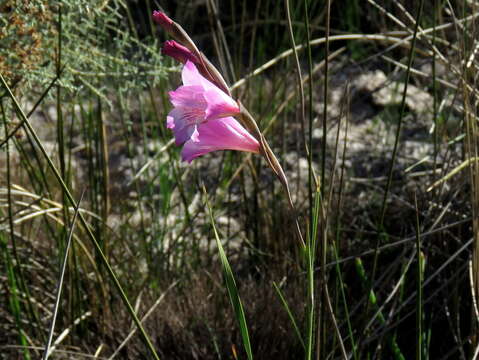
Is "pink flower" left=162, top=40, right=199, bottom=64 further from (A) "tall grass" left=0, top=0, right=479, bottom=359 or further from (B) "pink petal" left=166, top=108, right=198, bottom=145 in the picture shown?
(A) "tall grass" left=0, top=0, right=479, bottom=359

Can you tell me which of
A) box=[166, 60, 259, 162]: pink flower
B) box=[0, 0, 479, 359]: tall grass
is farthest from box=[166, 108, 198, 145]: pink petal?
box=[0, 0, 479, 359]: tall grass

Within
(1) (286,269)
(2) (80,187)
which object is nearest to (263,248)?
(1) (286,269)

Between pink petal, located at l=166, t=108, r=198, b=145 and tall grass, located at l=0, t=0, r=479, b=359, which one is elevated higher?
pink petal, located at l=166, t=108, r=198, b=145

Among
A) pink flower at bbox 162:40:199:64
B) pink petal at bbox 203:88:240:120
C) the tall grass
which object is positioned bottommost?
the tall grass

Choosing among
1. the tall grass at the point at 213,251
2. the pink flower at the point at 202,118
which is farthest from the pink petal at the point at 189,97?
the tall grass at the point at 213,251

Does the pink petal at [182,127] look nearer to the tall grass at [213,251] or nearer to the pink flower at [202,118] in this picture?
the pink flower at [202,118]

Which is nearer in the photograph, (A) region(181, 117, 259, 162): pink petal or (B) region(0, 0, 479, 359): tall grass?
(A) region(181, 117, 259, 162): pink petal

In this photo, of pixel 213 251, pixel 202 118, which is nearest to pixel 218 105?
pixel 202 118

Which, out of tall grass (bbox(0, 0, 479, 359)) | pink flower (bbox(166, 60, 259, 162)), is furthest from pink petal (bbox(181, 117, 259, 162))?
tall grass (bbox(0, 0, 479, 359))

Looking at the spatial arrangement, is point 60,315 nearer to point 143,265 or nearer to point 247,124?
point 143,265
